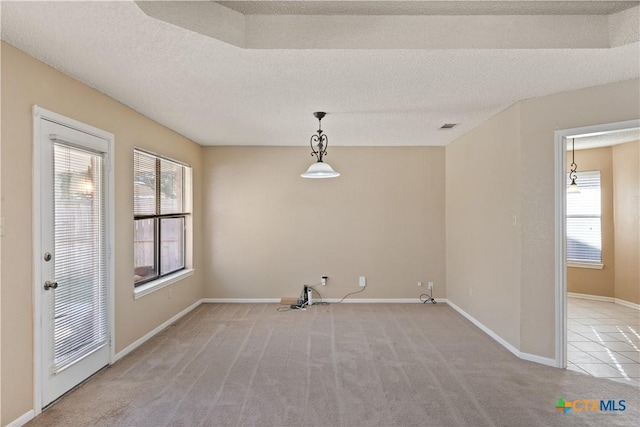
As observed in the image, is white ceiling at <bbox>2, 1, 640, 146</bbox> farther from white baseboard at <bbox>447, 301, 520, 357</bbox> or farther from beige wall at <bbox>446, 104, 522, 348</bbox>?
white baseboard at <bbox>447, 301, 520, 357</bbox>

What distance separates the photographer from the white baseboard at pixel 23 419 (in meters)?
2.28

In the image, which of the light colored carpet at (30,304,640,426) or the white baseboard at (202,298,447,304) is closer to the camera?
the light colored carpet at (30,304,640,426)

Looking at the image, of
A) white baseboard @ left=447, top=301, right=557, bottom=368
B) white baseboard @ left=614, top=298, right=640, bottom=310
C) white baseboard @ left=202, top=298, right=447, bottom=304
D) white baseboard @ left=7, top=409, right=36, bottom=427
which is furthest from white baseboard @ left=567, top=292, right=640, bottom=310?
white baseboard @ left=7, top=409, right=36, bottom=427

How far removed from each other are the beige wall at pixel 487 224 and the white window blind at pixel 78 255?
405 centimetres

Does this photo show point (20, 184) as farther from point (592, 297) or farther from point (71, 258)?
point (592, 297)

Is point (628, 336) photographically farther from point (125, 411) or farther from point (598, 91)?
point (125, 411)

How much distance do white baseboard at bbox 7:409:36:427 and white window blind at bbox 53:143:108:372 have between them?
31 centimetres

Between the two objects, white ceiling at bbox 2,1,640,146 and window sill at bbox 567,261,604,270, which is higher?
white ceiling at bbox 2,1,640,146

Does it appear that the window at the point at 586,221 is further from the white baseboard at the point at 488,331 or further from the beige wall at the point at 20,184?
the beige wall at the point at 20,184

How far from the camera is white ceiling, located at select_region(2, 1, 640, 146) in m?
2.07

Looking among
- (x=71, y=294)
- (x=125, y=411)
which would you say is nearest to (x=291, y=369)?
(x=125, y=411)

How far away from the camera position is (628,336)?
4.10m

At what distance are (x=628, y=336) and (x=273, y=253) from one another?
478cm

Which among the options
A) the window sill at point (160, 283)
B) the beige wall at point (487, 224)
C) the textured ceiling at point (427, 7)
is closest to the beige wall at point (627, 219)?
the beige wall at point (487, 224)
